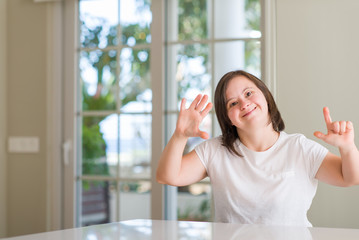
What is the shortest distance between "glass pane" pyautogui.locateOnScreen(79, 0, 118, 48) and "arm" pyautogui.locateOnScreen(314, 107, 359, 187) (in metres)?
1.98

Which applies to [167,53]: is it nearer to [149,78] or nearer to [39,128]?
[149,78]

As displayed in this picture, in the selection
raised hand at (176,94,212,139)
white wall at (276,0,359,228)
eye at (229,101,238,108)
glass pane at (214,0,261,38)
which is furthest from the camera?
glass pane at (214,0,261,38)

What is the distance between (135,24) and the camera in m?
3.22

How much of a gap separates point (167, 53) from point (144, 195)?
992mm

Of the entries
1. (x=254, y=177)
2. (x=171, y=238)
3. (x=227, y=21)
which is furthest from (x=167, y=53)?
(x=171, y=238)

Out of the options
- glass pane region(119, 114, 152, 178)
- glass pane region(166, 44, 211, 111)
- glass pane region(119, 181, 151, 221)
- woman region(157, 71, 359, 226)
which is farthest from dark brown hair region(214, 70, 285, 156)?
glass pane region(119, 181, 151, 221)

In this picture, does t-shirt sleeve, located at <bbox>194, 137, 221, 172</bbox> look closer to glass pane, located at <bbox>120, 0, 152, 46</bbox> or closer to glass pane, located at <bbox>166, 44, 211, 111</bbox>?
glass pane, located at <bbox>166, 44, 211, 111</bbox>

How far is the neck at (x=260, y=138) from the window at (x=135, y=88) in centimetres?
103

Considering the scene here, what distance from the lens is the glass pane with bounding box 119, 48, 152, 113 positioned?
3203 millimetres

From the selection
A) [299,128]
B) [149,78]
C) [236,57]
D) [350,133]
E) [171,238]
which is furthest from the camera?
[149,78]

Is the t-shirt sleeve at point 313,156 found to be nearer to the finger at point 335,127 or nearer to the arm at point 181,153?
the finger at point 335,127

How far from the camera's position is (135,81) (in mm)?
3234

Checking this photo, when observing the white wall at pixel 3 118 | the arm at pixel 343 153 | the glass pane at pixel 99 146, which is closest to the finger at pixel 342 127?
the arm at pixel 343 153

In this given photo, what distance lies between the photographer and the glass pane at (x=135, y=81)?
320 cm
